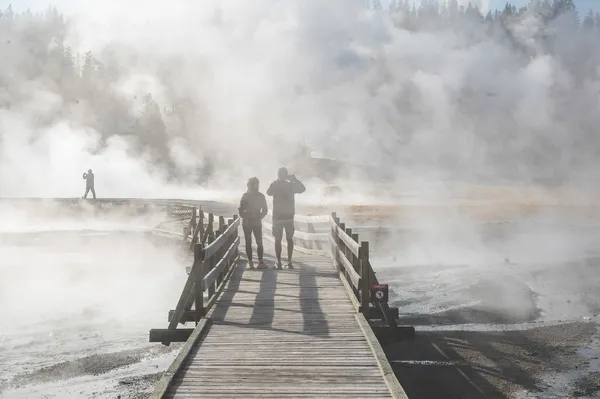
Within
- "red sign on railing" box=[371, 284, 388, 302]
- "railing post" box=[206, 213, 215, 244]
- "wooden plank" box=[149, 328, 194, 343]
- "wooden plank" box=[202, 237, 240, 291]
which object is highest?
"railing post" box=[206, 213, 215, 244]

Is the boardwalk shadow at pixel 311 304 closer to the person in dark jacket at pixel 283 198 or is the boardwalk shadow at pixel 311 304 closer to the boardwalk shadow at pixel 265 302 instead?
the boardwalk shadow at pixel 265 302

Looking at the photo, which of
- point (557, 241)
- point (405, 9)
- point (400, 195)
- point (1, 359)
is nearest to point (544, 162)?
point (400, 195)

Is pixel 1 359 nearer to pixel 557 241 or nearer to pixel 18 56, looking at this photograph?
pixel 557 241

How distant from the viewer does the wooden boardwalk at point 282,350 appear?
5066 millimetres

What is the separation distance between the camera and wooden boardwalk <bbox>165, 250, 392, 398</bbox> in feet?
16.6

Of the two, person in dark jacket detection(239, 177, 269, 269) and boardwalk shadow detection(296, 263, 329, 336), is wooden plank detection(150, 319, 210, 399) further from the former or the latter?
person in dark jacket detection(239, 177, 269, 269)

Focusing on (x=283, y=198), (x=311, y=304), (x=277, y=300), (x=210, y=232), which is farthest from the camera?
(x=210, y=232)

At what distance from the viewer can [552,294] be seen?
13.9 meters

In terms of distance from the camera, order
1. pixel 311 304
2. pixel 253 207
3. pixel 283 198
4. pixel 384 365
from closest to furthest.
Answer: pixel 384 365, pixel 311 304, pixel 283 198, pixel 253 207

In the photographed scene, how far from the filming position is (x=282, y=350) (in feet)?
20.0

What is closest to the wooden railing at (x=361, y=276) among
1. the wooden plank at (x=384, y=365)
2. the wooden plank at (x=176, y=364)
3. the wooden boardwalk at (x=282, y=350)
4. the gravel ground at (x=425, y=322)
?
the wooden boardwalk at (x=282, y=350)

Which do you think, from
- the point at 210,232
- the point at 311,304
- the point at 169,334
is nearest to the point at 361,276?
the point at 311,304

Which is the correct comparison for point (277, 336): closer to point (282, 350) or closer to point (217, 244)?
point (282, 350)

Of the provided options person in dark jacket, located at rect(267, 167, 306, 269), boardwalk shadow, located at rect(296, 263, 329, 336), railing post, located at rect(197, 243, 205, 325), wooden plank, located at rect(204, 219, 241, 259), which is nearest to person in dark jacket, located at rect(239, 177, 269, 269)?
person in dark jacket, located at rect(267, 167, 306, 269)
